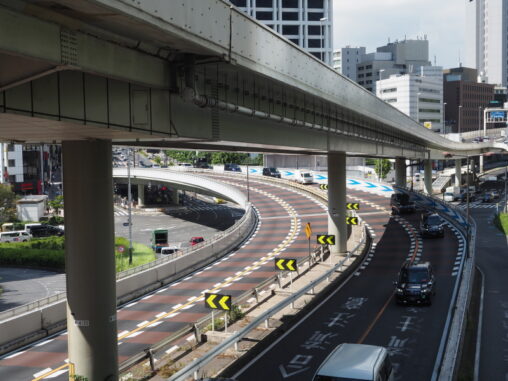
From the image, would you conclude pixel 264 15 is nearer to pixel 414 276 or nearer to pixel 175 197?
pixel 175 197

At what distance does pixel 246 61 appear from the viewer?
1562 cm

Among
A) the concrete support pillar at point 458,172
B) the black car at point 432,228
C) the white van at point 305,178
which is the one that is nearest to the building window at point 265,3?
the concrete support pillar at point 458,172

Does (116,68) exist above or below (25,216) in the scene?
above

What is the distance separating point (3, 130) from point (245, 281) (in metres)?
25.1

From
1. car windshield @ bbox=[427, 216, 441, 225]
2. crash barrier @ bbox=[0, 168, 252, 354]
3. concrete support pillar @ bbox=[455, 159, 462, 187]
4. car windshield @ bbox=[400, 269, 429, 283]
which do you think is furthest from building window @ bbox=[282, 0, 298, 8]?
car windshield @ bbox=[400, 269, 429, 283]

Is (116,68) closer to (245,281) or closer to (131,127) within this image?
(131,127)

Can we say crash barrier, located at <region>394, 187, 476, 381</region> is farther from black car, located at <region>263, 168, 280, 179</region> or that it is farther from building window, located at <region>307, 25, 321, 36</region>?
building window, located at <region>307, 25, 321, 36</region>

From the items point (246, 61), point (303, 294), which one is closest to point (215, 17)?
point (246, 61)

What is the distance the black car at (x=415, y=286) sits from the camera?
88.4 ft

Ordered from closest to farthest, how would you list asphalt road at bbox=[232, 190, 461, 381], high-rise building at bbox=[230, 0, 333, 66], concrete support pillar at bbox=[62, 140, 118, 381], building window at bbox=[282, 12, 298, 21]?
concrete support pillar at bbox=[62, 140, 118, 381]
asphalt road at bbox=[232, 190, 461, 381]
high-rise building at bbox=[230, 0, 333, 66]
building window at bbox=[282, 12, 298, 21]

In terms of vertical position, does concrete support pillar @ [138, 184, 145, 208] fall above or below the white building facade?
below

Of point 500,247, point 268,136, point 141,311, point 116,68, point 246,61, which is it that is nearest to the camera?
point 116,68

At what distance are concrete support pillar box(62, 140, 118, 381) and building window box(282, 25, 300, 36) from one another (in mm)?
130000

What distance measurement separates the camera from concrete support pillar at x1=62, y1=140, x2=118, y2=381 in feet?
50.0
